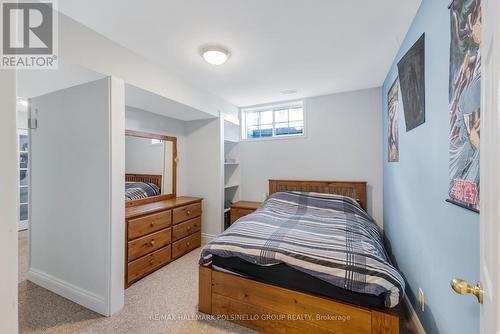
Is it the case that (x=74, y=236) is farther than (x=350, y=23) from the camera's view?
Yes

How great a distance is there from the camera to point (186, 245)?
3.17 metres

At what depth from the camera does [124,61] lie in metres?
2.03

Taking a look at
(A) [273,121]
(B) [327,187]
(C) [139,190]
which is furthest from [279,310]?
(A) [273,121]

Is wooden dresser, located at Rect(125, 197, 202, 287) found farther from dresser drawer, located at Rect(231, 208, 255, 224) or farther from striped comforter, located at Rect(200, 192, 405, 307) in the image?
striped comforter, located at Rect(200, 192, 405, 307)

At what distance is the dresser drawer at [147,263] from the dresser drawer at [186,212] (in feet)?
1.31

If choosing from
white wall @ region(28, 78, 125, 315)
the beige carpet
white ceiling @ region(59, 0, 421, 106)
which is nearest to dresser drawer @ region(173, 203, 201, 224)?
the beige carpet

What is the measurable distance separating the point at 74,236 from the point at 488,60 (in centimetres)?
290

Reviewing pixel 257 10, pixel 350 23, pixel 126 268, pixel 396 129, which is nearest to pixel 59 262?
pixel 126 268

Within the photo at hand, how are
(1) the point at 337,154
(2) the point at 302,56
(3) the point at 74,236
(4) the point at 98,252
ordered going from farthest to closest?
(1) the point at 337,154 < (2) the point at 302,56 < (3) the point at 74,236 < (4) the point at 98,252

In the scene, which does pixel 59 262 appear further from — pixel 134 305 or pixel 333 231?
pixel 333 231

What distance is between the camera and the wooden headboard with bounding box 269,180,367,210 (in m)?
3.18

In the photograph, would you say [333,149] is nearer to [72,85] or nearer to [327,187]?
[327,187]

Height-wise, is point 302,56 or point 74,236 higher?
point 302,56

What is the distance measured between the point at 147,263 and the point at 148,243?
229 millimetres
